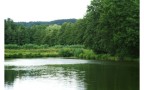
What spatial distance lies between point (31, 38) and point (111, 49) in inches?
2119

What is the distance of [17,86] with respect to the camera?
19969mm

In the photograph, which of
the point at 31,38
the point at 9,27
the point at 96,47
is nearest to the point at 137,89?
the point at 96,47

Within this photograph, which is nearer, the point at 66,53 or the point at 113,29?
the point at 113,29

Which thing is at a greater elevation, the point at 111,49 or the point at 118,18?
the point at 118,18

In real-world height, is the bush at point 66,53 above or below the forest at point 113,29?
below

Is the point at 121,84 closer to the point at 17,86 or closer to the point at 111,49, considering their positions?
the point at 17,86

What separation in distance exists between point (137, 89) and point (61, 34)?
74.5m

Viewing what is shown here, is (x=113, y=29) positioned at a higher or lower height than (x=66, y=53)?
higher

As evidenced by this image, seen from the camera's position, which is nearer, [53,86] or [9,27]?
[53,86]

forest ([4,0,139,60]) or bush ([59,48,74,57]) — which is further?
bush ([59,48,74,57])

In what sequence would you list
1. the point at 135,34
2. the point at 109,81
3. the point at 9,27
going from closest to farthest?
the point at 109,81, the point at 135,34, the point at 9,27

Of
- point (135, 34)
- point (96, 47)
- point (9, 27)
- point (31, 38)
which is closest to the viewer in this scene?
point (135, 34)

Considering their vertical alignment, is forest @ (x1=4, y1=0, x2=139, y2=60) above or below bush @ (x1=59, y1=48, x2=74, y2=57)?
above

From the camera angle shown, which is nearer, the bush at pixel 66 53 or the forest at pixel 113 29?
the forest at pixel 113 29
